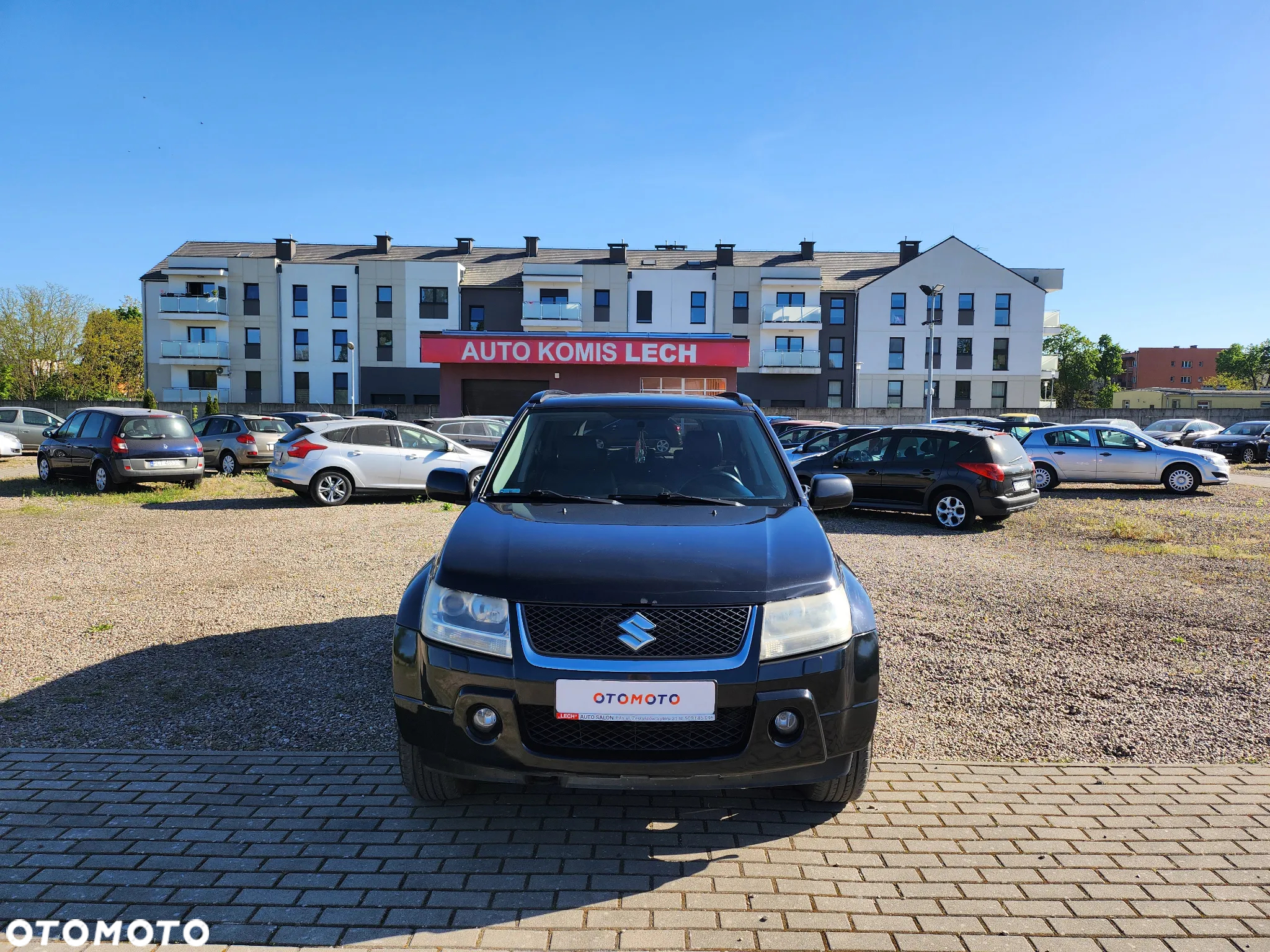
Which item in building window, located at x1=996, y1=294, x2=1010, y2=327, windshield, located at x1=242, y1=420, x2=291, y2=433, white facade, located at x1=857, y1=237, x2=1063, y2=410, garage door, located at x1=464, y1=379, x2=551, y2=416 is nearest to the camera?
windshield, located at x1=242, y1=420, x2=291, y2=433

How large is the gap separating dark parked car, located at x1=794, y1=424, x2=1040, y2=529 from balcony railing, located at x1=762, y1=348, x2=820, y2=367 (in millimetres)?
37924

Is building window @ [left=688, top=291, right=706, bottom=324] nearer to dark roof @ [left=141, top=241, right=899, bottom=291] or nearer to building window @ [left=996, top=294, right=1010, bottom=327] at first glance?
dark roof @ [left=141, top=241, right=899, bottom=291]

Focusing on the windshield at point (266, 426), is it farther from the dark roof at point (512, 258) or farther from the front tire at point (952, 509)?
the dark roof at point (512, 258)

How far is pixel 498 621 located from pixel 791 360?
5023cm

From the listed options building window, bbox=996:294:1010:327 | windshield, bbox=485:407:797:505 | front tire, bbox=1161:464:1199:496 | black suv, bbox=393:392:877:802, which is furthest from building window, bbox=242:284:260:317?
black suv, bbox=393:392:877:802

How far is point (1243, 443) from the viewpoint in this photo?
30016 millimetres

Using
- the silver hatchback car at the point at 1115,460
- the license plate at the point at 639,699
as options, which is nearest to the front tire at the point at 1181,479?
the silver hatchback car at the point at 1115,460

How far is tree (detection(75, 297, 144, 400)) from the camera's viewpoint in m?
56.5

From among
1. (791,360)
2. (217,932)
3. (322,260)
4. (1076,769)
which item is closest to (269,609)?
(217,932)

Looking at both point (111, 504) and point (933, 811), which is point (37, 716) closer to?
point (933, 811)

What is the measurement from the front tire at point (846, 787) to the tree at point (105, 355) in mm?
60488

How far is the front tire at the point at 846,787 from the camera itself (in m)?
3.44

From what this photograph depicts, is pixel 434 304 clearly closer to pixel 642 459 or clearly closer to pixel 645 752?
pixel 642 459

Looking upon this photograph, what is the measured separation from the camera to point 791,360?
51688 mm
